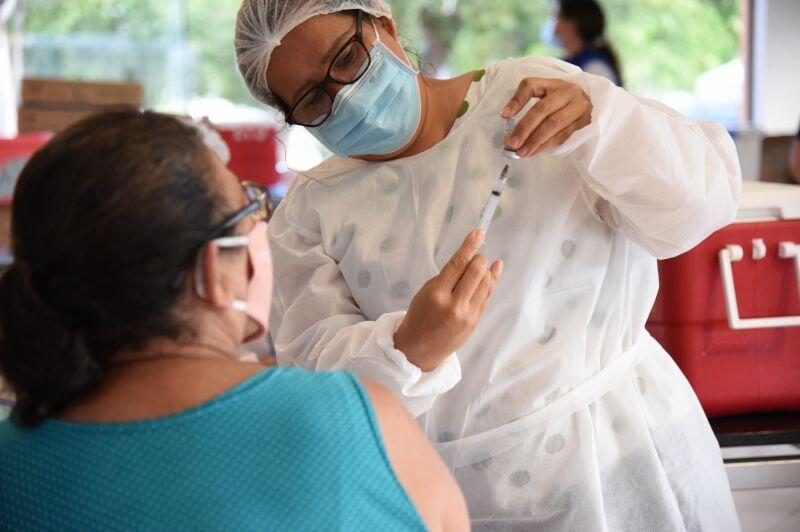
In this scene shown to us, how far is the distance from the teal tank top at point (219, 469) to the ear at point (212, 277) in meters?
0.10

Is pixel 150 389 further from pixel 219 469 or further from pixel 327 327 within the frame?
pixel 327 327

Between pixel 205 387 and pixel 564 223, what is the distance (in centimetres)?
67

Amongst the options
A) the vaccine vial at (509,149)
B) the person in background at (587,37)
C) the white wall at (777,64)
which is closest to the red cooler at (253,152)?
the person in background at (587,37)

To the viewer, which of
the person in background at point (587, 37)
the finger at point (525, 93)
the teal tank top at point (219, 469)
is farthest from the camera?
the person in background at point (587, 37)

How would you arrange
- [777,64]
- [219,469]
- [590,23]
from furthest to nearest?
[777,64] < [590,23] < [219,469]

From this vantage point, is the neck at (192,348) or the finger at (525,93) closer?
the neck at (192,348)

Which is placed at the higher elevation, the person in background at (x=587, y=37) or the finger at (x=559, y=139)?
the finger at (x=559, y=139)

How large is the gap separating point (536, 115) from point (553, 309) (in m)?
0.30

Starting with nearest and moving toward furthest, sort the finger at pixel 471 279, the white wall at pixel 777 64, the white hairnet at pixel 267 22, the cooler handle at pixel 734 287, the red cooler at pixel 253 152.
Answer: the finger at pixel 471 279 < the white hairnet at pixel 267 22 < the cooler handle at pixel 734 287 < the red cooler at pixel 253 152 < the white wall at pixel 777 64

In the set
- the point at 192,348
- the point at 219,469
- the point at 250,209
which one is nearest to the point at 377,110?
the point at 250,209

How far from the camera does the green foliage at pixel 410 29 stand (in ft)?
25.2

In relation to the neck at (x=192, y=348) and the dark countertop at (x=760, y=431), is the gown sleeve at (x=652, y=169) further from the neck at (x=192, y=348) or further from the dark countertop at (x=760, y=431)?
the neck at (x=192, y=348)

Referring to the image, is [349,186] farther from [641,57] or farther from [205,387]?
[641,57]

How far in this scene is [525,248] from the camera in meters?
1.39
